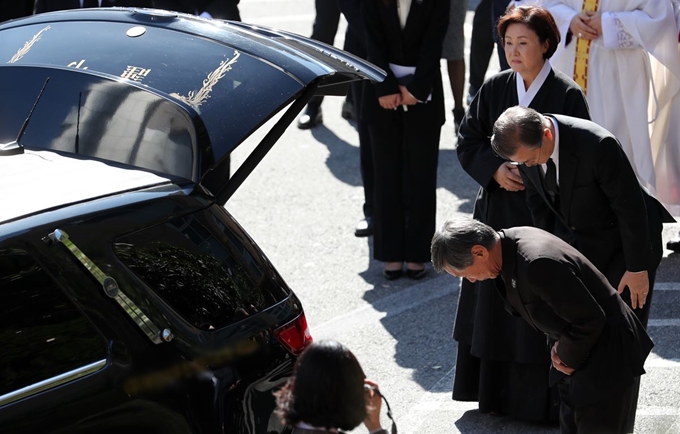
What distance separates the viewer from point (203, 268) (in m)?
3.38

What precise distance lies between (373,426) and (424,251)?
3.88 meters

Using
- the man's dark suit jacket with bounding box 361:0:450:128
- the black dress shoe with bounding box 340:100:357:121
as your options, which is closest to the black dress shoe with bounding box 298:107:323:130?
the black dress shoe with bounding box 340:100:357:121

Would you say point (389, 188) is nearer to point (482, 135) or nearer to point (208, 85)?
point (482, 135)

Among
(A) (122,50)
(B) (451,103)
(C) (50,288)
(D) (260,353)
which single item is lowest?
(B) (451,103)

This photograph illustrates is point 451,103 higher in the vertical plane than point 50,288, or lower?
lower

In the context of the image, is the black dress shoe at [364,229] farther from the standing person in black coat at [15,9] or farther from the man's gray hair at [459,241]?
the man's gray hair at [459,241]

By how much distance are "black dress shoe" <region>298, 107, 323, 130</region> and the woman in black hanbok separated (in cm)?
515

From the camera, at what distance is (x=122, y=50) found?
387 cm

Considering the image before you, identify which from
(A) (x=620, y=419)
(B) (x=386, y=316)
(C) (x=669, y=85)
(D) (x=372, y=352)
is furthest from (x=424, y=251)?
(A) (x=620, y=419)

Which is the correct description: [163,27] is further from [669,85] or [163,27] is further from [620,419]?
[669,85]

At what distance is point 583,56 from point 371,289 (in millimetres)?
1979

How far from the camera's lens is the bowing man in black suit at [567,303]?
139 inches

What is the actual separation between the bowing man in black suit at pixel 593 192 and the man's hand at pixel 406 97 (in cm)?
209

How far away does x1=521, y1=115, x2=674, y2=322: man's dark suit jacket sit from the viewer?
4188 mm
